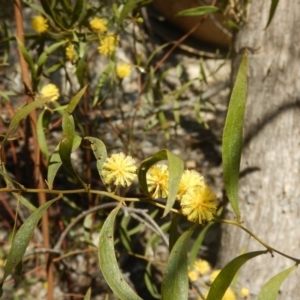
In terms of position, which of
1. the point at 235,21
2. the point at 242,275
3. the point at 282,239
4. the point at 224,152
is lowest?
the point at 242,275

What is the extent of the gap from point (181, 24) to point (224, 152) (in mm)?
2121

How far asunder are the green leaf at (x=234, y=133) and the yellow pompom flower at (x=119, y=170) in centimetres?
12

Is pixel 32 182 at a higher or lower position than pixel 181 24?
lower

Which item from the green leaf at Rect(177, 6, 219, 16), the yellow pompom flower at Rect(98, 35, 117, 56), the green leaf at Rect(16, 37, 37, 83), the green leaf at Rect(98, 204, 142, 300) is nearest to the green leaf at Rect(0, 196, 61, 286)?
the green leaf at Rect(98, 204, 142, 300)

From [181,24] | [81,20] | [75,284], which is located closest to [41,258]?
[75,284]

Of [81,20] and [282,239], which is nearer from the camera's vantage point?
[81,20]

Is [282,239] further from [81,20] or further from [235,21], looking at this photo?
[81,20]

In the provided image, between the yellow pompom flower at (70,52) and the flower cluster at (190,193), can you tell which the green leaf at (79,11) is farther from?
the flower cluster at (190,193)

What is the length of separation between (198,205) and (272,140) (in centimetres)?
79

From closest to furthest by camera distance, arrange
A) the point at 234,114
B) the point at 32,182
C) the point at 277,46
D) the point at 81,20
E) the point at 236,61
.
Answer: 1. the point at 234,114
2. the point at 81,20
3. the point at 277,46
4. the point at 236,61
5. the point at 32,182

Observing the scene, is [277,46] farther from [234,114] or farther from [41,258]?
[41,258]

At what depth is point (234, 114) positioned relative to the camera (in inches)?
25.7

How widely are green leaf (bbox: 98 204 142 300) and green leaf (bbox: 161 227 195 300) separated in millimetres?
46

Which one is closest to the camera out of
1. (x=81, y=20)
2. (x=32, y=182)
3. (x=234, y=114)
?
(x=234, y=114)
